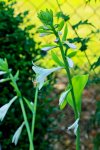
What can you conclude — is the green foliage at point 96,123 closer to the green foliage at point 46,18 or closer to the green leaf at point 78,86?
the green leaf at point 78,86

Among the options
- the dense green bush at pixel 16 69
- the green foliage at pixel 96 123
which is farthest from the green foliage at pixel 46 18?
the dense green bush at pixel 16 69

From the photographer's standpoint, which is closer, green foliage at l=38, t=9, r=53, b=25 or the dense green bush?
green foliage at l=38, t=9, r=53, b=25

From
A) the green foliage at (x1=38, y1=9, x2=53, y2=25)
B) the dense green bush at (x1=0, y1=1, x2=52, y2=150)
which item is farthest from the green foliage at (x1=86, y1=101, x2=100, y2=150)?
the green foliage at (x1=38, y1=9, x2=53, y2=25)

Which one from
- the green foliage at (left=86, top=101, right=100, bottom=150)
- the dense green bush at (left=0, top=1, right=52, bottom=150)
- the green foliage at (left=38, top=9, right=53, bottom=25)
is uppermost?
the green foliage at (left=38, top=9, right=53, bottom=25)

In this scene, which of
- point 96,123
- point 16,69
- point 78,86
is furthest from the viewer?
point 96,123

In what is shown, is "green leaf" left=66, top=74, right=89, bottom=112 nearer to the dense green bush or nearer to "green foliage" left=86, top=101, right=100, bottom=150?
"green foliage" left=86, top=101, right=100, bottom=150

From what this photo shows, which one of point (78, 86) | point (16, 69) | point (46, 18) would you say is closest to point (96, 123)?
point (16, 69)

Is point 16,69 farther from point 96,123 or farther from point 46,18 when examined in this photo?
point 46,18

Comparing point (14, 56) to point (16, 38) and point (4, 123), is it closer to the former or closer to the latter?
point (16, 38)

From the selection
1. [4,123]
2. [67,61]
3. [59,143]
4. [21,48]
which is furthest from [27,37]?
[67,61]
